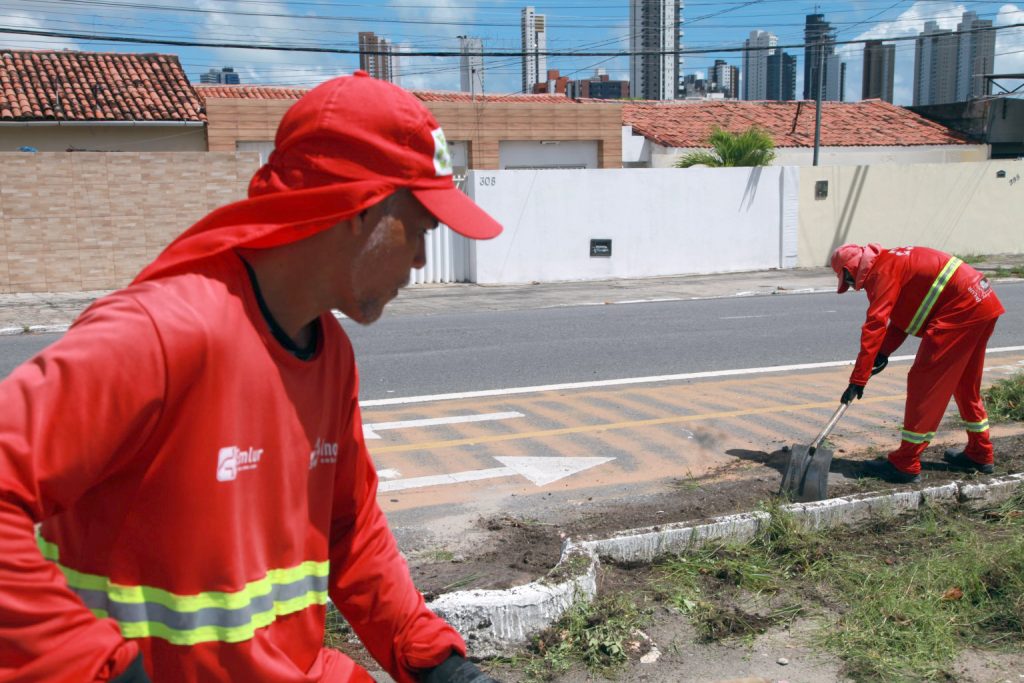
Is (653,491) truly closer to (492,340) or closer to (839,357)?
(839,357)

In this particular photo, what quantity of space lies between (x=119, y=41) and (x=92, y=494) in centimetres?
1935

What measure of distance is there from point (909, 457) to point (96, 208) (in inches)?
627

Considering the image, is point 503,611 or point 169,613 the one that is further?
point 503,611

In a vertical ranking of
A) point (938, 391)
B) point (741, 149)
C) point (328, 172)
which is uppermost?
point (328, 172)

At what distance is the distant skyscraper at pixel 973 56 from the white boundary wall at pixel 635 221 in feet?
30.5

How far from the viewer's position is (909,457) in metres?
6.47

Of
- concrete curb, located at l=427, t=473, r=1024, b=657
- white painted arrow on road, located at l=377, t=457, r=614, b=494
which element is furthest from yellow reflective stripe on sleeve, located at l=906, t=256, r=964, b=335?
white painted arrow on road, located at l=377, t=457, r=614, b=494

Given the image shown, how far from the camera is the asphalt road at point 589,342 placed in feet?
34.0

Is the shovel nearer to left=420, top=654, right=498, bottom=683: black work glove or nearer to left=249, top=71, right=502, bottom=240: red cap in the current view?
left=420, top=654, right=498, bottom=683: black work glove

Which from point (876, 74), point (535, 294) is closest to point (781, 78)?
point (876, 74)

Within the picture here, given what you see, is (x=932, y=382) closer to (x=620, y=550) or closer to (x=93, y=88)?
(x=620, y=550)

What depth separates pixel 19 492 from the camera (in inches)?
51.4

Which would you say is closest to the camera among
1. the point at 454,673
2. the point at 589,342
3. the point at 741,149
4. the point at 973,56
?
the point at 454,673

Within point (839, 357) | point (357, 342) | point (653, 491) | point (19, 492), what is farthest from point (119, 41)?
point (19, 492)
